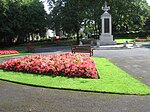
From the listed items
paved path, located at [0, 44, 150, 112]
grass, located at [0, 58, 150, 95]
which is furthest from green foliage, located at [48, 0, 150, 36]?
paved path, located at [0, 44, 150, 112]

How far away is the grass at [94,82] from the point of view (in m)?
11.1

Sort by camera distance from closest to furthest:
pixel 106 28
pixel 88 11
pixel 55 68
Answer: pixel 55 68
pixel 106 28
pixel 88 11

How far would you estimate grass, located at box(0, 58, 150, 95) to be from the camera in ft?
36.3

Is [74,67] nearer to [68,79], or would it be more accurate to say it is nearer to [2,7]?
[68,79]

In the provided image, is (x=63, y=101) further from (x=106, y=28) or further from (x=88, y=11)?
(x=88, y=11)

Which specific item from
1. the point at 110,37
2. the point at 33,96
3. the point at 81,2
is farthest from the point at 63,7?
the point at 33,96

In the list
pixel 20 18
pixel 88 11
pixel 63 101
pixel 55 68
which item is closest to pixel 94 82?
pixel 55 68

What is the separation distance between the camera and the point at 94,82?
12.4 meters

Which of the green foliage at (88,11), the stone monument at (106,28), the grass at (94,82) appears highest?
the green foliage at (88,11)

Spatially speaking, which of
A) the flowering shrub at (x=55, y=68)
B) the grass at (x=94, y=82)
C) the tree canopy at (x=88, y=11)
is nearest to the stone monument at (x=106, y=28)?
the tree canopy at (x=88, y=11)

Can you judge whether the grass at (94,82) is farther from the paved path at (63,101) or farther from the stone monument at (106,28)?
the stone monument at (106,28)

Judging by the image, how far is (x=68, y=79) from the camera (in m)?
13.2

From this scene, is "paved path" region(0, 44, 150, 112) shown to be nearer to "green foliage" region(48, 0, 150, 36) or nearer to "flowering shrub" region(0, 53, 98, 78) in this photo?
"flowering shrub" region(0, 53, 98, 78)

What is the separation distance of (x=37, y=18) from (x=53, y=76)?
1672 inches
